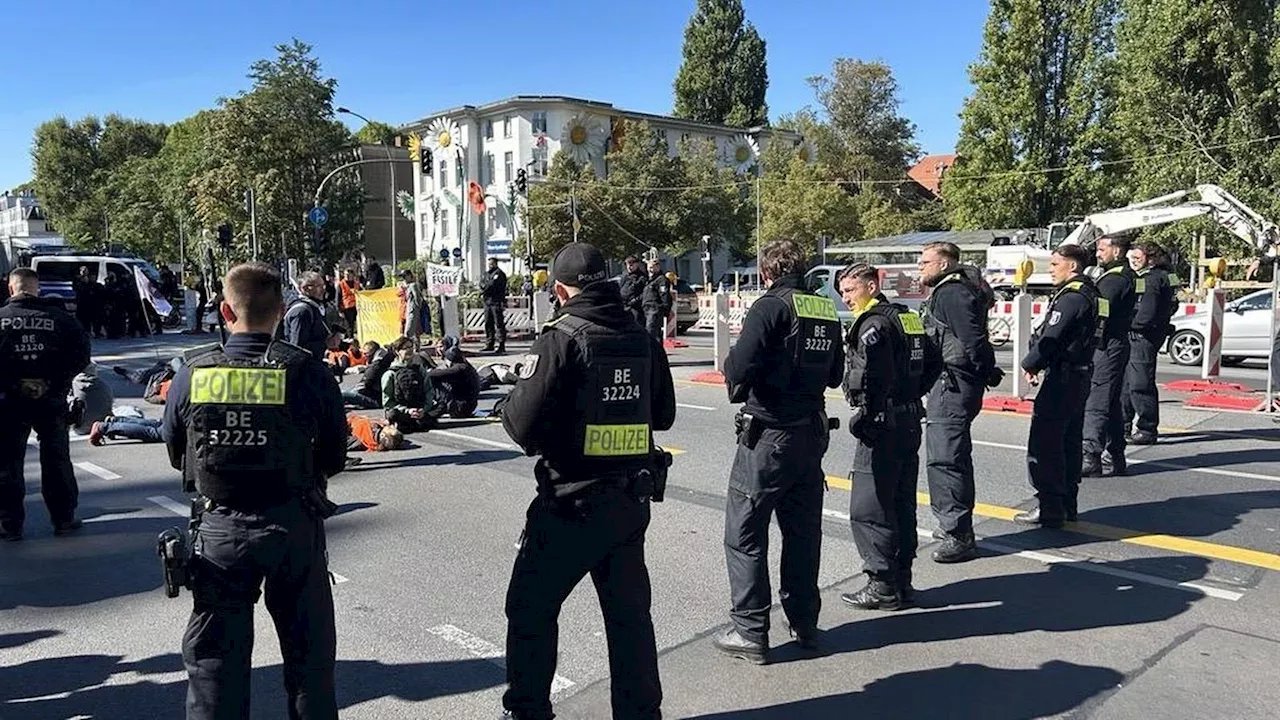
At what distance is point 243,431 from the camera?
310cm

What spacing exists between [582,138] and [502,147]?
6.63 metres

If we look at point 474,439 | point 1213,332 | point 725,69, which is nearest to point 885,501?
point 474,439

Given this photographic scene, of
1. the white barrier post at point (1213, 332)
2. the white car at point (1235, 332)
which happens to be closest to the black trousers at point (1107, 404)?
the white barrier post at point (1213, 332)

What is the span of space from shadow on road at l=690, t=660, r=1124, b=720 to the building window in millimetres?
52599

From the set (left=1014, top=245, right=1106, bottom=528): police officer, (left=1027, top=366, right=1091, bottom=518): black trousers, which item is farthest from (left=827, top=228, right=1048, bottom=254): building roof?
(left=1027, top=366, right=1091, bottom=518): black trousers

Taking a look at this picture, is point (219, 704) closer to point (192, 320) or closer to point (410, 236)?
point (192, 320)

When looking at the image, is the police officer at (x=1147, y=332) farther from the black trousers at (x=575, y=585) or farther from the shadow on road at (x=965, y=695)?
the black trousers at (x=575, y=585)

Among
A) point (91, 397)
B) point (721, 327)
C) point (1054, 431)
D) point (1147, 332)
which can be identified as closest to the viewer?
point (1054, 431)

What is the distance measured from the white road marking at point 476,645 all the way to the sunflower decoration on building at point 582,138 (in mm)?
50607

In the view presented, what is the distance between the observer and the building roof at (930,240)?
40.8 meters

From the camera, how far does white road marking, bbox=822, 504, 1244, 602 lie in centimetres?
517

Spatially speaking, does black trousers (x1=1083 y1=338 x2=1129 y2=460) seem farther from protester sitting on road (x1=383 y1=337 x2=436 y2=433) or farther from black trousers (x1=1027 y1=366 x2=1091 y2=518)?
protester sitting on road (x1=383 y1=337 x2=436 y2=433)

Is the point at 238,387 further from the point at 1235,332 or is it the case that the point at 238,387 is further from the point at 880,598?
the point at 1235,332

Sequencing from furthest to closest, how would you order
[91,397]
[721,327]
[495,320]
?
[495,320]
[721,327]
[91,397]
